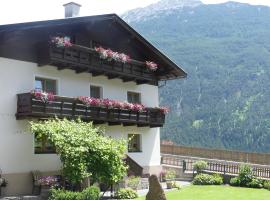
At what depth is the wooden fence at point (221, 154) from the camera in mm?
40219

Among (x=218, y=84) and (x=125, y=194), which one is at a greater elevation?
(x=218, y=84)

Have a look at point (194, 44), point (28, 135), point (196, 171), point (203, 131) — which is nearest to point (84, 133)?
point (28, 135)

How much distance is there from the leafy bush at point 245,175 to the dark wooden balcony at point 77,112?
6093 mm

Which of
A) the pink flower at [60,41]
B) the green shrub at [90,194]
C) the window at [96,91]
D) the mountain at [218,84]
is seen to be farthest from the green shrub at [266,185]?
the mountain at [218,84]

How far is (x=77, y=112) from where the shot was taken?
2450 centimetres

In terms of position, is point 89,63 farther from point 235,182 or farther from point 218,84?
point 218,84

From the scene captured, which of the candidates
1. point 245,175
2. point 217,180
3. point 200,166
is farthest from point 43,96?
point 200,166

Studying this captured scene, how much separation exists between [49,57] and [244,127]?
262 ft

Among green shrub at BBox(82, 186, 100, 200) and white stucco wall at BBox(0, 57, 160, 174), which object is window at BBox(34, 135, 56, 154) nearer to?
white stucco wall at BBox(0, 57, 160, 174)

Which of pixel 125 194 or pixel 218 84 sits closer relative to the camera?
pixel 125 194

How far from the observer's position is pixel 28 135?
2336 centimetres

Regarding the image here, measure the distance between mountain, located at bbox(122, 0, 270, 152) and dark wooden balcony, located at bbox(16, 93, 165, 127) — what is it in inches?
2401

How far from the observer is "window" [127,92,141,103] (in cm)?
3092

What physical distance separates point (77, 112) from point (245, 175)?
11076 mm
